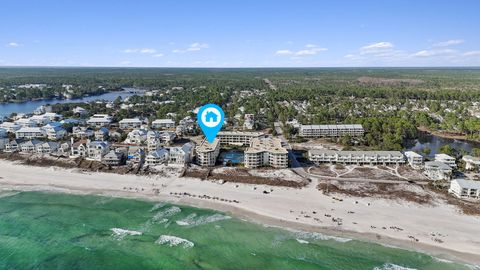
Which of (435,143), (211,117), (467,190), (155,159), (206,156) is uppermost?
(211,117)

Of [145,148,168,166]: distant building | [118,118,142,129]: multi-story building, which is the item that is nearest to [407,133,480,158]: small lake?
[145,148,168,166]: distant building

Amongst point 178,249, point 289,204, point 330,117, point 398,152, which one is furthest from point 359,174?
point 330,117

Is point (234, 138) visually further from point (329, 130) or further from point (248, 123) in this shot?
point (329, 130)

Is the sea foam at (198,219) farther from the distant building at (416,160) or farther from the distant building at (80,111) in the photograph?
the distant building at (80,111)

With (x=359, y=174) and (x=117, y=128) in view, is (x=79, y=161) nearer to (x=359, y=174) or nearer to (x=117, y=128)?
(x=117, y=128)

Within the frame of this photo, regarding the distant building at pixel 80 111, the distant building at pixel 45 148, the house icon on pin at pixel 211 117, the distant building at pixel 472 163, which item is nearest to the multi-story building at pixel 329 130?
the distant building at pixel 472 163

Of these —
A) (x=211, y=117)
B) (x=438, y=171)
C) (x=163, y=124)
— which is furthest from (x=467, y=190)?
(x=163, y=124)
